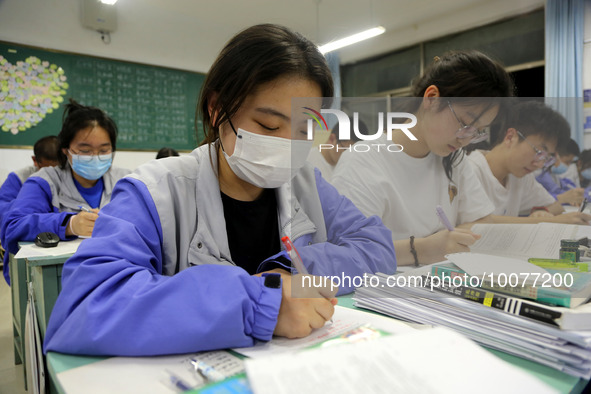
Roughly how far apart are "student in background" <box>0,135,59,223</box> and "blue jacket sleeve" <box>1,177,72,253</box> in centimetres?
→ 46

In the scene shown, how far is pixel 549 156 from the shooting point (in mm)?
617

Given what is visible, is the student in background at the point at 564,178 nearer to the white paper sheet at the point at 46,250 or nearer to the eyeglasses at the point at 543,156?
the eyeglasses at the point at 543,156

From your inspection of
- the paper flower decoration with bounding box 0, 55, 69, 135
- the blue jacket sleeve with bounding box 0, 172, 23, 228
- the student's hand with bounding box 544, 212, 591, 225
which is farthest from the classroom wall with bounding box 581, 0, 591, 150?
the paper flower decoration with bounding box 0, 55, 69, 135

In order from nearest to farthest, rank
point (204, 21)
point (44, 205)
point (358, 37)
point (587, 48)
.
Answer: point (44, 205)
point (587, 48)
point (358, 37)
point (204, 21)

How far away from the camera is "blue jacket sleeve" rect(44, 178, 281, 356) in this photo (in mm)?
534

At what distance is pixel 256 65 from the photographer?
0.84 meters

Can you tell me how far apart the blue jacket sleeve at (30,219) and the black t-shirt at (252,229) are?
1.21 metres

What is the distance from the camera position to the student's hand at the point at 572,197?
61 centimetres

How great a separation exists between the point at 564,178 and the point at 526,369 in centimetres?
30

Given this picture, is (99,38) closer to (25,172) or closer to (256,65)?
(25,172)

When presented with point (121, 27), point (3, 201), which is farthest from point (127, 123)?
point (3, 201)

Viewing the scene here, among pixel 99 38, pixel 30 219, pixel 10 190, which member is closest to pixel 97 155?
pixel 30 219

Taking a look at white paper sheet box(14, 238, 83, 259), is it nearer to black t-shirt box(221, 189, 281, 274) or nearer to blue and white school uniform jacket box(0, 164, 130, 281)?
blue and white school uniform jacket box(0, 164, 130, 281)

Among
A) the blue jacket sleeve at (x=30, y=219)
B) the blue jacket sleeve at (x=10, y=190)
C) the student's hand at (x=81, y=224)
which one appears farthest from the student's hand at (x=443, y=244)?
the blue jacket sleeve at (x=10, y=190)
